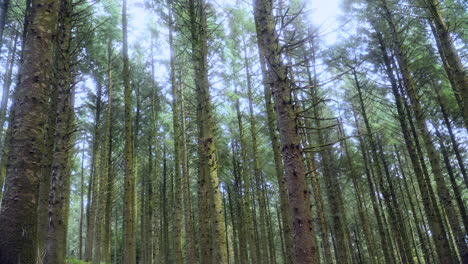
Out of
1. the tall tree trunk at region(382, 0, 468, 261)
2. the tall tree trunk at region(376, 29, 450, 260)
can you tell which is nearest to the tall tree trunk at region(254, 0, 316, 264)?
the tall tree trunk at region(382, 0, 468, 261)

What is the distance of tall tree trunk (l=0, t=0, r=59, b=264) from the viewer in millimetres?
3158

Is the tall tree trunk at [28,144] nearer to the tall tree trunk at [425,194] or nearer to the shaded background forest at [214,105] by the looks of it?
the shaded background forest at [214,105]

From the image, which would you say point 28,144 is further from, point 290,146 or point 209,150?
point 209,150

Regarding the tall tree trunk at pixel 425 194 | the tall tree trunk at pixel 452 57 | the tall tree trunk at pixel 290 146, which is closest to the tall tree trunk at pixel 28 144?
the tall tree trunk at pixel 290 146

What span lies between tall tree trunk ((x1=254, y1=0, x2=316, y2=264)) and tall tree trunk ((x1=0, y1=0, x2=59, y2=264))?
309 cm

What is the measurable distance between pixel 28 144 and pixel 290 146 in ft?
11.0

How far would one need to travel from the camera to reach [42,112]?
3912 millimetres

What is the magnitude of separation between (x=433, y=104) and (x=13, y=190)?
18.2 m

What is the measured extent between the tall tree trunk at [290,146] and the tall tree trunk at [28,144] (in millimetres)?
3088

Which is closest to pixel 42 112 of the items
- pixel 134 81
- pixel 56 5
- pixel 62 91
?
pixel 56 5

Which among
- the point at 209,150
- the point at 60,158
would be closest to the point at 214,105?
the point at 209,150

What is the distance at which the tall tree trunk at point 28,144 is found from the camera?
316 centimetres

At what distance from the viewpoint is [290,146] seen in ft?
12.4

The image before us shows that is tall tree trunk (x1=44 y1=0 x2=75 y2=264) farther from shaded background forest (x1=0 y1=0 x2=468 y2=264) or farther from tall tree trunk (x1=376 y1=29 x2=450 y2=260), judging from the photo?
tall tree trunk (x1=376 y1=29 x2=450 y2=260)
